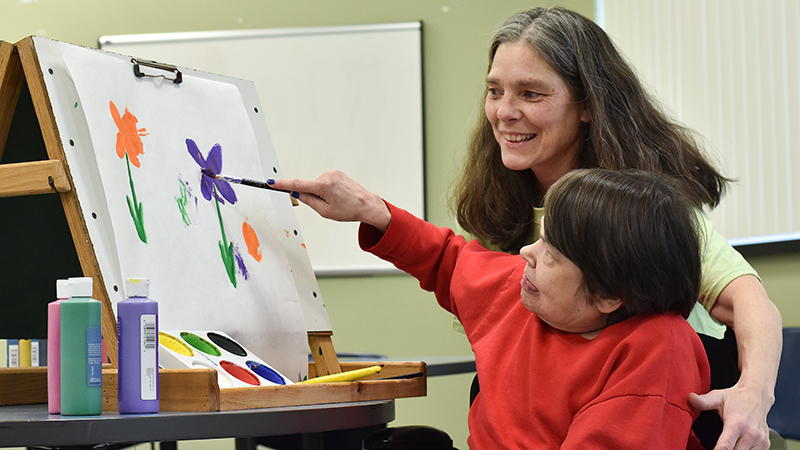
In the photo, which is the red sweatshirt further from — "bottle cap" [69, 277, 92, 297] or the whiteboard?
the whiteboard

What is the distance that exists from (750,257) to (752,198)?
18 cm

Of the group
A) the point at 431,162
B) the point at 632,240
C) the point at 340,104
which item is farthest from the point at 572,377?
the point at 340,104

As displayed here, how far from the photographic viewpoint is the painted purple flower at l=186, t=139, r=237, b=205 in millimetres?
1302

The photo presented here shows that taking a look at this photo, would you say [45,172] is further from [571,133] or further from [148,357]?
[571,133]

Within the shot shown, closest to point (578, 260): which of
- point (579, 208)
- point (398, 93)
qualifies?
point (579, 208)

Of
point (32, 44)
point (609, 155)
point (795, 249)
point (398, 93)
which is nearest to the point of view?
point (32, 44)

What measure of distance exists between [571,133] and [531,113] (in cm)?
9

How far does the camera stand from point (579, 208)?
97 centimetres

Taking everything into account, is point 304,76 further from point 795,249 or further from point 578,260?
point 578,260

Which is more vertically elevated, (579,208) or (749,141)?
(749,141)

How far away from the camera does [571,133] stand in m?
1.39

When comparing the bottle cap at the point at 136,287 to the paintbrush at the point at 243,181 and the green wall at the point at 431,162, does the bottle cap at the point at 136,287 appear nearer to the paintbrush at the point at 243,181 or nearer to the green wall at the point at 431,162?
the paintbrush at the point at 243,181

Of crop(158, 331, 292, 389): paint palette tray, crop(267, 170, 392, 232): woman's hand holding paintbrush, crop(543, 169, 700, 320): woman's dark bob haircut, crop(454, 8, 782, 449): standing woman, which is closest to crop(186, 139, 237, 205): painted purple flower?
crop(267, 170, 392, 232): woman's hand holding paintbrush

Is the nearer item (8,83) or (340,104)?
(8,83)
